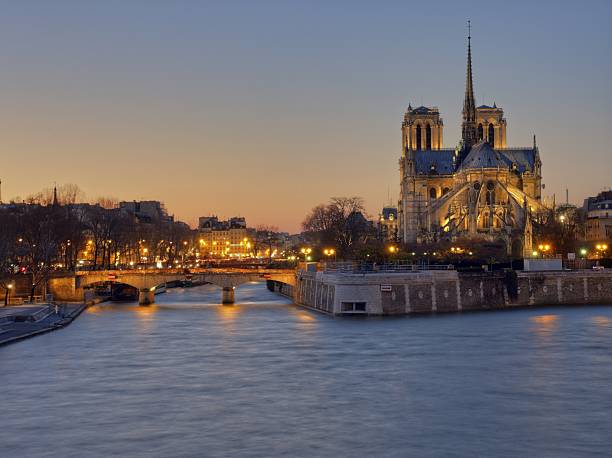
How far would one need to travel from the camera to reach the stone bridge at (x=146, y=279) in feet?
257

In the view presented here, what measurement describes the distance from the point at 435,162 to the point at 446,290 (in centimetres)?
6897

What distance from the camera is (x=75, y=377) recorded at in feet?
126

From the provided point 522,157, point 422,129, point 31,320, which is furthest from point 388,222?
point 31,320

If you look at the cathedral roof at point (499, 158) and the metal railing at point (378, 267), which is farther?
the cathedral roof at point (499, 158)

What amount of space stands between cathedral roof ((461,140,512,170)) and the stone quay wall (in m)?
48.8

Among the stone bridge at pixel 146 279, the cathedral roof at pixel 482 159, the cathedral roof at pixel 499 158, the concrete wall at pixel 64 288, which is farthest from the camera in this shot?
the cathedral roof at pixel 499 158

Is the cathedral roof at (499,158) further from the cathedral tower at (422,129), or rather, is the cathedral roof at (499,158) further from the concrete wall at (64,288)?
the concrete wall at (64,288)

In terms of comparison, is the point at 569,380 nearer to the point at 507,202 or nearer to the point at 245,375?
the point at 245,375

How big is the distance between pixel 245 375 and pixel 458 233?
248ft

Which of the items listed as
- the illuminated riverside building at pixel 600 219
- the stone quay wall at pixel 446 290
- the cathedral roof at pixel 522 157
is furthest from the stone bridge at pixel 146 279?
the illuminated riverside building at pixel 600 219

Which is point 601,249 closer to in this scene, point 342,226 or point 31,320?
point 342,226

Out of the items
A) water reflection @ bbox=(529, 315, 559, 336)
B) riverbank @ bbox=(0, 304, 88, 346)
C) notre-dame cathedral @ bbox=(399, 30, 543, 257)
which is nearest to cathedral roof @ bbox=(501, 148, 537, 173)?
notre-dame cathedral @ bbox=(399, 30, 543, 257)

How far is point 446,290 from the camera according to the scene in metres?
64.4

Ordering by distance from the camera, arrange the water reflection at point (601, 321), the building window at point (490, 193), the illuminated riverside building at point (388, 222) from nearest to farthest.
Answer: the water reflection at point (601, 321) < the building window at point (490, 193) < the illuminated riverside building at point (388, 222)
